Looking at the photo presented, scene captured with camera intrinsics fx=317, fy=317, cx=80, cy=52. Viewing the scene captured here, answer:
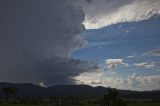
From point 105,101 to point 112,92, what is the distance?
4765mm

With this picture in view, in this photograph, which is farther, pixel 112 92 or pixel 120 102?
pixel 112 92

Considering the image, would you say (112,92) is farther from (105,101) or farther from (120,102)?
(120,102)

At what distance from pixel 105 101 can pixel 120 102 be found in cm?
2215

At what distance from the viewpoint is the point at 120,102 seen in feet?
357

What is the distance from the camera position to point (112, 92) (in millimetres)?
131500

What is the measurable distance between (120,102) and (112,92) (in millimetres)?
22699

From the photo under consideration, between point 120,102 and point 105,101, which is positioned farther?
point 105,101

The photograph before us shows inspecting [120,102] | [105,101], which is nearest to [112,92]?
[105,101]
